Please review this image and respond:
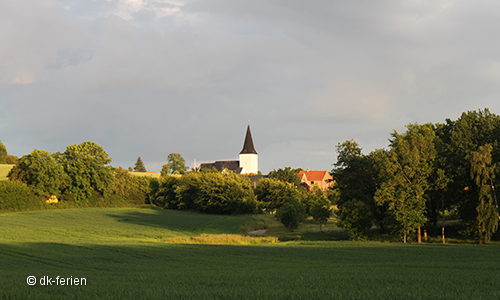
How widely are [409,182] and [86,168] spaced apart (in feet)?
191

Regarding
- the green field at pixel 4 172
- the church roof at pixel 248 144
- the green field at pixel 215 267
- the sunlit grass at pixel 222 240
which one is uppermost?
the church roof at pixel 248 144

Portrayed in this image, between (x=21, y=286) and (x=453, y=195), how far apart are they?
38.7 metres

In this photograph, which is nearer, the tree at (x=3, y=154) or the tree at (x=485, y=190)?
the tree at (x=485, y=190)

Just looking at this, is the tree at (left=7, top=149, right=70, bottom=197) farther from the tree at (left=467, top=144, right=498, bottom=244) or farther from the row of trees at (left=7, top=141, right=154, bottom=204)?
the tree at (left=467, top=144, right=498, bottom=244)

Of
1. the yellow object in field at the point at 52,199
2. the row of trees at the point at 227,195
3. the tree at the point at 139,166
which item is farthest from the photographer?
the tree at the point at 139,166

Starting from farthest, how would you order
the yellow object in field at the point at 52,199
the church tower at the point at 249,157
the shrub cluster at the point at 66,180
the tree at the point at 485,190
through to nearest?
the church tower at the point at 249,157 → the yellow object in field at the point at 52,199 → the shrub cluster at the point at 66,180 → the tree at the point at 485,190

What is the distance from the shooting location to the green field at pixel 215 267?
10.6 metres

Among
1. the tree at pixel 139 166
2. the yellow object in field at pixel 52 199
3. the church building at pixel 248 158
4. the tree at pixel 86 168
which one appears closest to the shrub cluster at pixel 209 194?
the tree at pixel 86 168

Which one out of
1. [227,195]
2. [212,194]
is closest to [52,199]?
[212,194]

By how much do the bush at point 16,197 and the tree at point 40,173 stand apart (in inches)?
75.3

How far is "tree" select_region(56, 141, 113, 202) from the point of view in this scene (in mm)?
70312

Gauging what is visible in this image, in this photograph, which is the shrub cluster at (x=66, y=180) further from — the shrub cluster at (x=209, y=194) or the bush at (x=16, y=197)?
the shrub cluster at (x=209, y=194)

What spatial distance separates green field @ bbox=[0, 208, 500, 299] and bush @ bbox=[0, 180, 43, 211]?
11908 mm

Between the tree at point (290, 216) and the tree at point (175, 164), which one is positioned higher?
the tree at point (175, 164)
